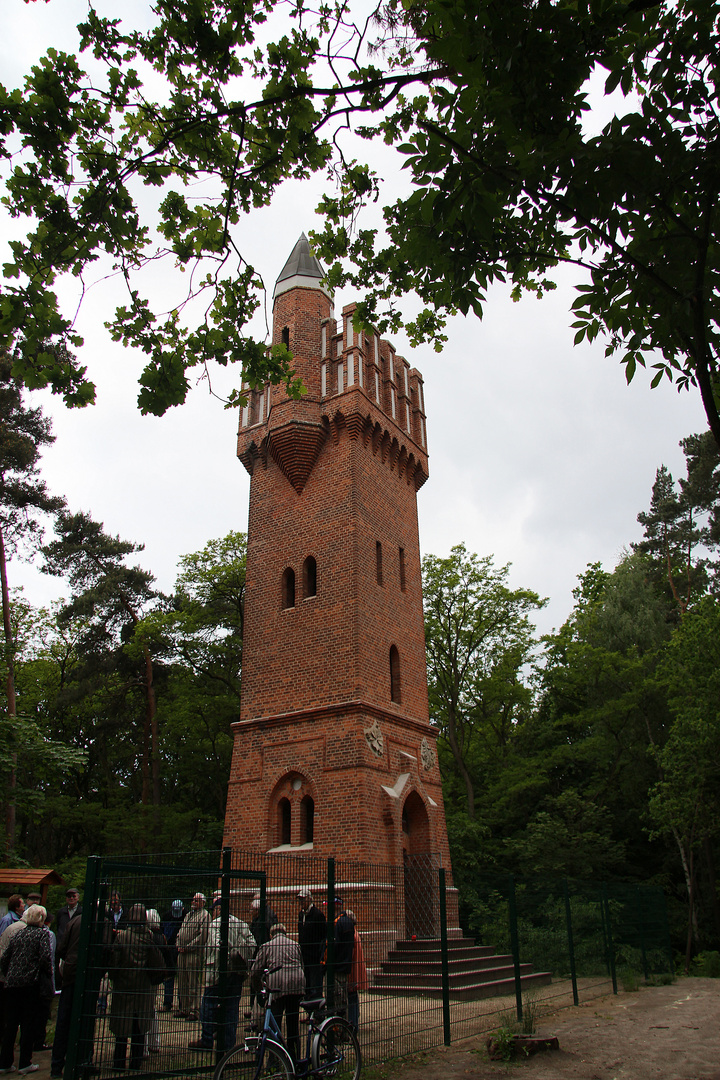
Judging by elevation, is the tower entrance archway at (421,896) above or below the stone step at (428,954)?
above

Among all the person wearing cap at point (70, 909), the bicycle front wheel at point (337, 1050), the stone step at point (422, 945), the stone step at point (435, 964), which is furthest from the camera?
the stone step at point (422, 945)

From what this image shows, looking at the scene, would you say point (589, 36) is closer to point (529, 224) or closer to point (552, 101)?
point (552, 101)

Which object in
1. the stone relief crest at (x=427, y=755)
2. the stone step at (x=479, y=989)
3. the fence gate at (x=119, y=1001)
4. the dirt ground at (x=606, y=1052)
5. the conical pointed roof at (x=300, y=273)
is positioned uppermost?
the conical pointed roof at (x=300, y=273)

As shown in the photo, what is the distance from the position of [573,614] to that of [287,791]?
19.7 meters

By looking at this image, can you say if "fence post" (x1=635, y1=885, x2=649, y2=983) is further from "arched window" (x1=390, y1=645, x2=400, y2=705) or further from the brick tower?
"arched window" (x1=390, y1=645, x2=400, y2=705)

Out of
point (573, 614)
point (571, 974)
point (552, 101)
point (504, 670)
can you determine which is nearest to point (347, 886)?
point (571, 974)

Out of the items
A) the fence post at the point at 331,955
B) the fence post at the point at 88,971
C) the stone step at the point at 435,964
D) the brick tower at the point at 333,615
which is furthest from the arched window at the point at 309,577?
the fence post at the point at 88,971

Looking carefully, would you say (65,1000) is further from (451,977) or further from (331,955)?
(451,977)

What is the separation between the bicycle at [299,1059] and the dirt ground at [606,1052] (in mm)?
879

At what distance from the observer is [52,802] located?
23500 millimetres

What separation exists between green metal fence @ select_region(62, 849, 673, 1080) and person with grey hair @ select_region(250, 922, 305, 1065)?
0.68ft

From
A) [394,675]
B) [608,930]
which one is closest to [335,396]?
[394,675]

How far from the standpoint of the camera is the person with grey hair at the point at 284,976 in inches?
237

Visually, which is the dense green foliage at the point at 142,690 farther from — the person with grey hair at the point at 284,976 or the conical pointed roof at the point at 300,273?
the person with grey hair at the point at 284,976
